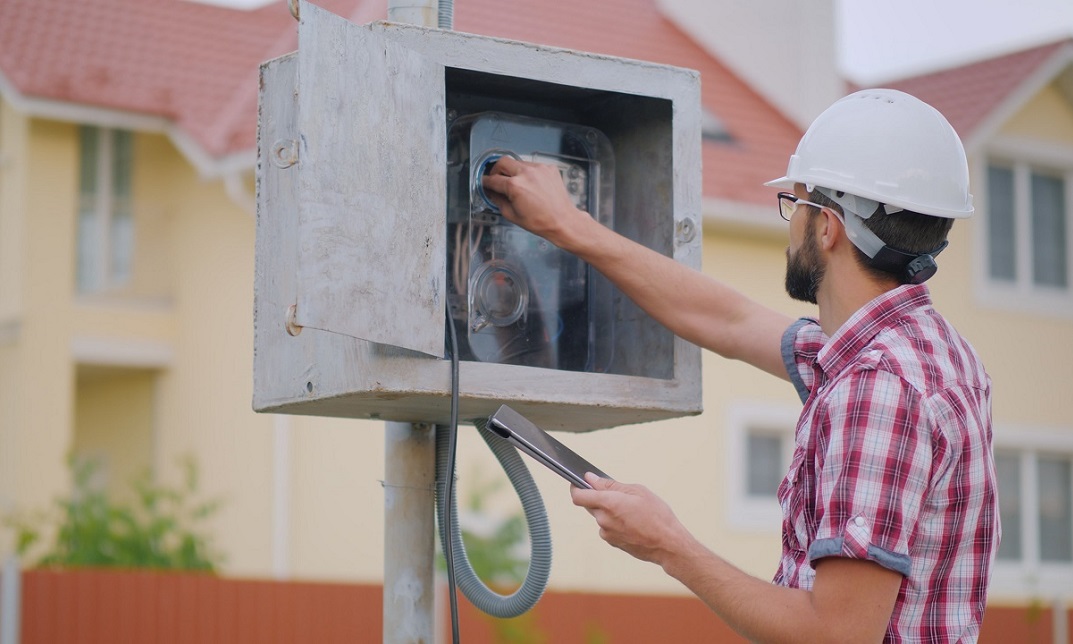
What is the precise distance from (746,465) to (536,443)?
942cm

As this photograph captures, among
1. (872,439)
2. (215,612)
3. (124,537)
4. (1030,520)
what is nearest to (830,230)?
(872,439)

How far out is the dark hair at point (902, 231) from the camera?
248 cm

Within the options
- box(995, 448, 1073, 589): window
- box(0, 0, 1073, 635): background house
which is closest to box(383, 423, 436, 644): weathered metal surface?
box(0, 0, 1073, 635): background house

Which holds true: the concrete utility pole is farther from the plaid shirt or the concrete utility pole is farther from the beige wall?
the beige wall

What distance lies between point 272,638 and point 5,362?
6.38 meters

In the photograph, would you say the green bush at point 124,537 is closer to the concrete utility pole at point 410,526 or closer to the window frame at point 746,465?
the window frame at point 746,465

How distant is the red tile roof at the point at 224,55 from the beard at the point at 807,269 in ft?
28.3

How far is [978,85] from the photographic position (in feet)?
43.8

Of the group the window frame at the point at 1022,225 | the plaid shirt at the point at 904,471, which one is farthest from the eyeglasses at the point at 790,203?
the window frame at the point at 1022,225

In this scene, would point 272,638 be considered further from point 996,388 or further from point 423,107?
point 996,388

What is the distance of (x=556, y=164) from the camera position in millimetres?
3164

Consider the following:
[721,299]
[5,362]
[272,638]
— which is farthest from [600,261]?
[5,362]

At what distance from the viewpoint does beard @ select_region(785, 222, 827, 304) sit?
2.56m

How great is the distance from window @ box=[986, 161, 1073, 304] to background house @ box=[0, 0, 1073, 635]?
0.02 metres
